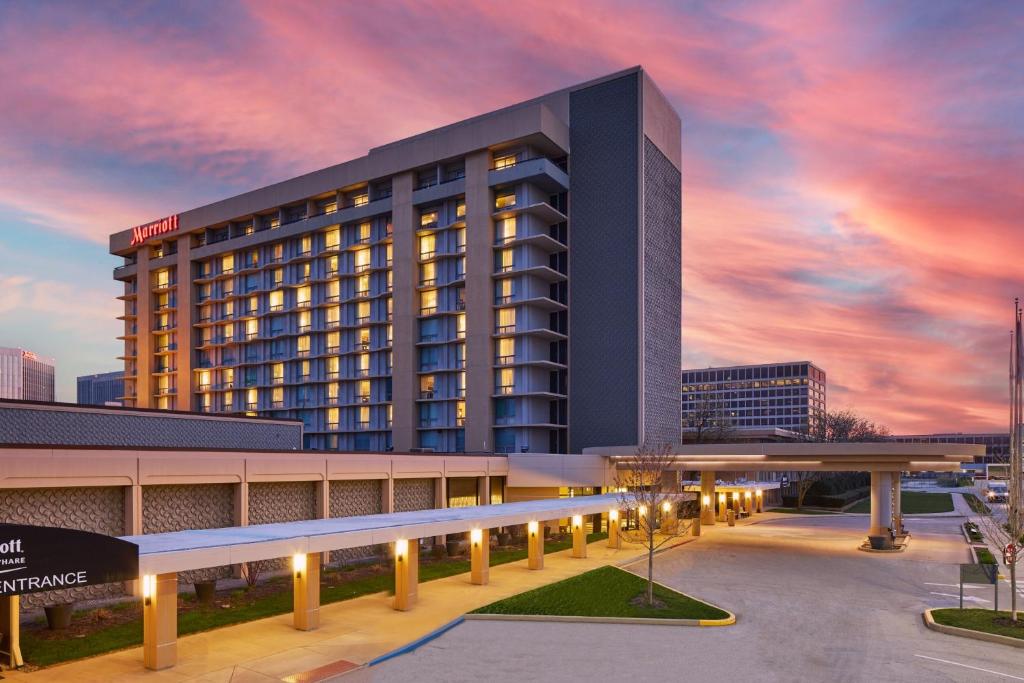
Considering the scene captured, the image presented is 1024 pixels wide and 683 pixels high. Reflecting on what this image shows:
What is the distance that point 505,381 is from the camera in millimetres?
70312

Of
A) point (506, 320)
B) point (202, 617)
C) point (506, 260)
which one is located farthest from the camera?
point (506, 260)

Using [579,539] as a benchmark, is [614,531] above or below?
below

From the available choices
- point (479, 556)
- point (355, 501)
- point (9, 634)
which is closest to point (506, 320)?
point (355, 501)

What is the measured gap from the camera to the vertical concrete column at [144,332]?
94375 mm

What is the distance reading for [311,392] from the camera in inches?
3246

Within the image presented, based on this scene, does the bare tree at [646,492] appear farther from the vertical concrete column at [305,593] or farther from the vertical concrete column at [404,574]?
the vertical concrete column at [305,593]

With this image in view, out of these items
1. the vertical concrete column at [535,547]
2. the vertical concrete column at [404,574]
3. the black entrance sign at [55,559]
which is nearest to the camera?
the black entrance sign at [55,559]

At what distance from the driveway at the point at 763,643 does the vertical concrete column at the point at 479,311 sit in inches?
1190

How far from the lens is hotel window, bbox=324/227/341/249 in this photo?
80.4 meters

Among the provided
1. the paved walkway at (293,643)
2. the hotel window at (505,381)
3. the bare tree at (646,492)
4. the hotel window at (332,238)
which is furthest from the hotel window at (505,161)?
the paved walkway at (293,643)

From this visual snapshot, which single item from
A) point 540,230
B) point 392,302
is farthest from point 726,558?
point 392,302

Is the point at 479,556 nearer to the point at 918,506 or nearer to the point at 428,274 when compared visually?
the point at 428,274

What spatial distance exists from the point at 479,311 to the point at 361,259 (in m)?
16.1

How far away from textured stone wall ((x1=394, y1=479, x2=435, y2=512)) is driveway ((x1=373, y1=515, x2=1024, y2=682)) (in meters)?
15.7
